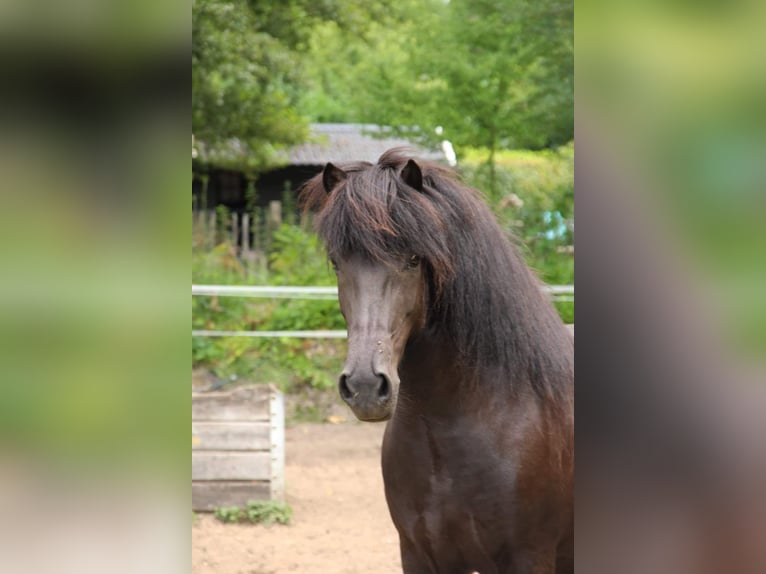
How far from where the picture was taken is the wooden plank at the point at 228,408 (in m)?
5.22

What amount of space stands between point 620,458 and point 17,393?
57 centimetres

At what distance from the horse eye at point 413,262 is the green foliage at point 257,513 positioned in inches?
136

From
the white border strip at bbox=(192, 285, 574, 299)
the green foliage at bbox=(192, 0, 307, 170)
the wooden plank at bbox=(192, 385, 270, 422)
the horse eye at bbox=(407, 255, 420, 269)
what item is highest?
the green foliage at bbox=(192, 0, 307, 170)

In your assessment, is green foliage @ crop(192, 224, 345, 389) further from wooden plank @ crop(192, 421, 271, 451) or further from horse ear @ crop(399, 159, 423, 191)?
horse ear @ crop(399, 159, 423, 191)

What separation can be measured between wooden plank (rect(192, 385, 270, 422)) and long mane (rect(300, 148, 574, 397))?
310 cm

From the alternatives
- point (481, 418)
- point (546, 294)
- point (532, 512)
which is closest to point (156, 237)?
point (481, 418)

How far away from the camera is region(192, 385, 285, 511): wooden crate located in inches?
198

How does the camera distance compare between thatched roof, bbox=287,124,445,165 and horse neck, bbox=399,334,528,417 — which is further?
thatched roof, bbox=287,124,445,165

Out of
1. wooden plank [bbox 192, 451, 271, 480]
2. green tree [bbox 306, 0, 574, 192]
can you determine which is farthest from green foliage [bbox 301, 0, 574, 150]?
wooden plank [bbox 192, 451, 271, 480]

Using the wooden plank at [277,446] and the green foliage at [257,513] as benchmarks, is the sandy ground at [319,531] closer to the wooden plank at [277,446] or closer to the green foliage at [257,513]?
the green foliage at [257,513]

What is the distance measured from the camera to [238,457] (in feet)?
16.5

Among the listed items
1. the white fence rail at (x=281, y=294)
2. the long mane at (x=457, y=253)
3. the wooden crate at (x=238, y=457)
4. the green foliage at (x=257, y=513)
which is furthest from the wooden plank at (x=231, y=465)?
the long mane at (x=457, y=253)

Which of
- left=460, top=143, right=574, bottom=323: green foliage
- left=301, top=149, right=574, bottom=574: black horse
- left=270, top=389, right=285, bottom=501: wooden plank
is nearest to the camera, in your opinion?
left=301, top=149, right=574, bottom=574: black horse

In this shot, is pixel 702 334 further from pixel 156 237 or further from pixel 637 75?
pixel 156 237
